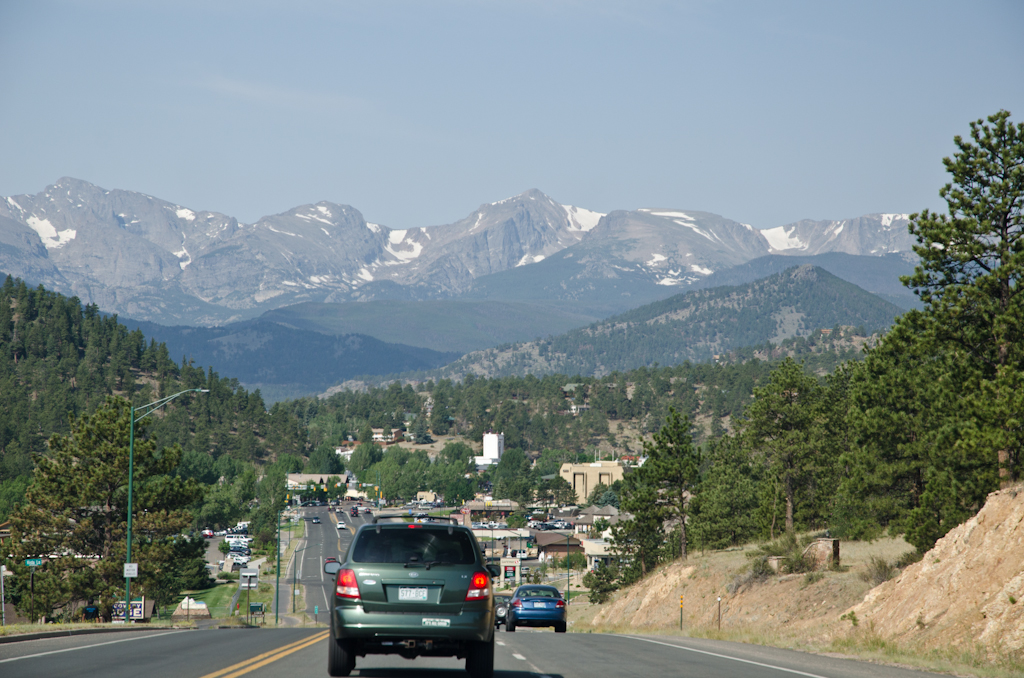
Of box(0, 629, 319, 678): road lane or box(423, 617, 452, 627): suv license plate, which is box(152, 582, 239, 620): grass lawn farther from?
box(423, 617, 452, 627): suv license plate

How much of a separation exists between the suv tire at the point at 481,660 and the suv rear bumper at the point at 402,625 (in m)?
0.50

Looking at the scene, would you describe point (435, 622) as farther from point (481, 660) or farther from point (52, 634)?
point (52, 634)

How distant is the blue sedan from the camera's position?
105 ft

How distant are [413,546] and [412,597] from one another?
0.75 metres

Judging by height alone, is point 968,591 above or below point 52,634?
above

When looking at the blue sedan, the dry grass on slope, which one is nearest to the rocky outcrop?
the dry grass on slope

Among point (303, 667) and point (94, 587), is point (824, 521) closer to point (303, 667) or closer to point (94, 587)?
point (94, 587)

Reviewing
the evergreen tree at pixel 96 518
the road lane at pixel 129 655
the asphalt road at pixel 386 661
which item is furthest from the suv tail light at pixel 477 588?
the evergreen tree at pixel 96 518

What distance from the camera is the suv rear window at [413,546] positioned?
1385 centimetres

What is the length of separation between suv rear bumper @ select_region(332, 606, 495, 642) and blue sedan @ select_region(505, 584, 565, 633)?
62.3 ft

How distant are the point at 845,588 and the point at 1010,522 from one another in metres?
11.5

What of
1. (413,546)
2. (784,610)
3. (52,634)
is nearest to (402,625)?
(413,546)

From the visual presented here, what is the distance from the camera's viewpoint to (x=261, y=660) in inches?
695

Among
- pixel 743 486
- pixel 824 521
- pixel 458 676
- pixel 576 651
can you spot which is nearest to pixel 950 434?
pixel 576 651
